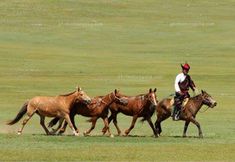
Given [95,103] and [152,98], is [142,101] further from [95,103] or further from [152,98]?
[95,103]

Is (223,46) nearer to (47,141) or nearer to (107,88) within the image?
(107,88)

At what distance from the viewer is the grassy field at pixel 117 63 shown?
1922 cm

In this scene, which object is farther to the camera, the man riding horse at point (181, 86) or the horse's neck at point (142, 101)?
the horse's neck at point (142, 101)

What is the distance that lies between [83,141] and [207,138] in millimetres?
3792

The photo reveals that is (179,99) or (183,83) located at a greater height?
(183,83)

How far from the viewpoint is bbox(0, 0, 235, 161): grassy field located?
63.1ft

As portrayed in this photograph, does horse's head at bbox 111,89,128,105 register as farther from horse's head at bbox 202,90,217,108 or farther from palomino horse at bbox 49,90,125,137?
horse's head at bbox 202,90,217,108

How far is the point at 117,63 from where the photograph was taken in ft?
161

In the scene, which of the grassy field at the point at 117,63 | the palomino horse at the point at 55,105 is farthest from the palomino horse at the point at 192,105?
the palomino horse at the point at 55,105

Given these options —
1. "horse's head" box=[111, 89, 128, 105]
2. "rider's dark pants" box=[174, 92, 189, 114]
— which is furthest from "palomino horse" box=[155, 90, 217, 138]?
"horse's head" box=[111, 89, 128, 105]

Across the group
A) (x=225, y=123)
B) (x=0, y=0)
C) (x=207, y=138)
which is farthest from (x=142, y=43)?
(x=207, y=138)

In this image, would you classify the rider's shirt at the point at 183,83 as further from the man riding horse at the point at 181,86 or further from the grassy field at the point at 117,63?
the grassy field at the point at 117,63

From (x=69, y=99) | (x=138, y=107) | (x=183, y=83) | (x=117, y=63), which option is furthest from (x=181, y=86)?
(x=117, y=63)

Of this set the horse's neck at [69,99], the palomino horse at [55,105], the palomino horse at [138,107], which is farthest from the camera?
the palomino horse at [138,107]
